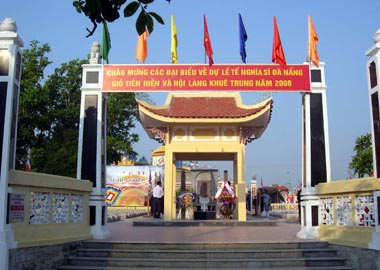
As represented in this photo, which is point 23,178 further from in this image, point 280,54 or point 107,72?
point 280,54

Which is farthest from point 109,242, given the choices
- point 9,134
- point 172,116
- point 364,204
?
point 172,116

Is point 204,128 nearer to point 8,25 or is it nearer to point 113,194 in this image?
point 8,25

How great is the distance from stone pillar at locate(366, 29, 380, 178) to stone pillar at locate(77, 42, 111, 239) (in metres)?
5.46

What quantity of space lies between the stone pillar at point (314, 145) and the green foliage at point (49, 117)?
1456 cm

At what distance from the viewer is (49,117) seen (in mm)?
23016

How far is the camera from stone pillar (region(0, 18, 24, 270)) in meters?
5.86

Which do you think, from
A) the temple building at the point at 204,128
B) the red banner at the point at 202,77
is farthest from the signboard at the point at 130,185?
the red banner at the point at 202,77

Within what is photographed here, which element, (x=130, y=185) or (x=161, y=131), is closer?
(x=161, y=131)

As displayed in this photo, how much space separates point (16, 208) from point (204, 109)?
10325 mm

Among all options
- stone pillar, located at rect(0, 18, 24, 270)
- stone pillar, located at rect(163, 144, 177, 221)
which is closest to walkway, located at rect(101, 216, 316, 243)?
stone pillar, located at rect(163, 144, 177, 221)

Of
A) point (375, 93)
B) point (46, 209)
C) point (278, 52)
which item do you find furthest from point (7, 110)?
point (278, 52)

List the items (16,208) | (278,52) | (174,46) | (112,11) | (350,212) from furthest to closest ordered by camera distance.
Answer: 1. (174,46)
2. (278,52)
3. (350,212)
4. (16,208)
5. (112,11)

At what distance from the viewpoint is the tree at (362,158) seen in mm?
15695

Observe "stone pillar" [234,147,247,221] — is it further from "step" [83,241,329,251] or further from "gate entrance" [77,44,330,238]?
"step" [83,241,329,251]
